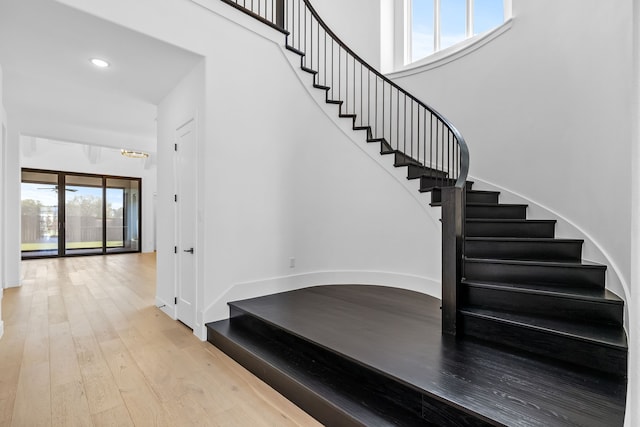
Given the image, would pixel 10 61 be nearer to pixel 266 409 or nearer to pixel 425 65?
pixel 266 409

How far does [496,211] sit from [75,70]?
16.6 feet

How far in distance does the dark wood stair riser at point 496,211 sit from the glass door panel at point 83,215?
10.4 meters

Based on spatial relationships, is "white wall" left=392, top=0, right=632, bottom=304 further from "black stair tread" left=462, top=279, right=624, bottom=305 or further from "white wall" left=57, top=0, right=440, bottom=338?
"white wall" left=57, top=0, right=440, bottom=338

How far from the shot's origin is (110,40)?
9.20 feet

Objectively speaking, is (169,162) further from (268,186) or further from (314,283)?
(314,283)

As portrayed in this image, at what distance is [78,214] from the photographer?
371 inches

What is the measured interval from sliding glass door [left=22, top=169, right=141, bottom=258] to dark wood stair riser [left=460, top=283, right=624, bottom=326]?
416 inches

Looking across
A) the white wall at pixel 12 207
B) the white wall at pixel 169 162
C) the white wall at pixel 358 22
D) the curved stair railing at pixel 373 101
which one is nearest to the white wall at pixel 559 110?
the curved stair railing at pixel 373 101

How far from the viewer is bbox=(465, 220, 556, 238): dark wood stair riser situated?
339 centimetres

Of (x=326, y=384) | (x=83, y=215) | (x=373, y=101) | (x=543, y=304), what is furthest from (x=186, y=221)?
(x=83, y=215)

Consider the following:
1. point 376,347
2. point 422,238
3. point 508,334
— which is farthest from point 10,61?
point 508,334

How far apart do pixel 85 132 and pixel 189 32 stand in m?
4.30

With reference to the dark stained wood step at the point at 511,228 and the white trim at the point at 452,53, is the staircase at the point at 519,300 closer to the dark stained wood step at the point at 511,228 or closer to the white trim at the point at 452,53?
the dark stained wood step at the point at 511,228

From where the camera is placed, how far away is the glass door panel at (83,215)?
920 centimetres
